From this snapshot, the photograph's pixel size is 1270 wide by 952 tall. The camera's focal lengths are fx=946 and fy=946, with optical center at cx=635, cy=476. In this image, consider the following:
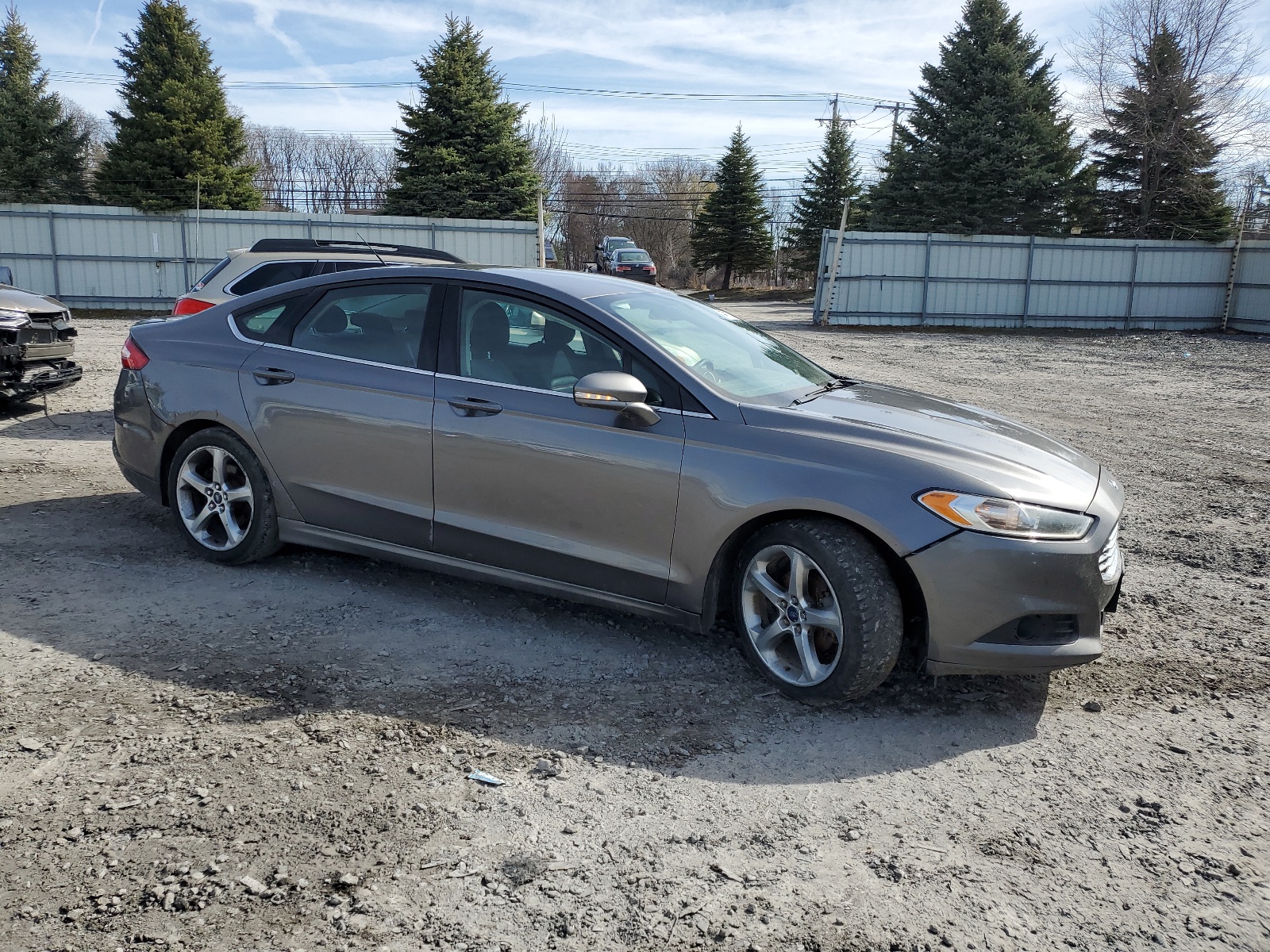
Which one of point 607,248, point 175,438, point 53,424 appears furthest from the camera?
point 607,248

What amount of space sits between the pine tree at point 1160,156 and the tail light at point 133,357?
1299 inches

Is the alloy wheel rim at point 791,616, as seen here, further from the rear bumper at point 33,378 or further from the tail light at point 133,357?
the rear bumper at point 33,378

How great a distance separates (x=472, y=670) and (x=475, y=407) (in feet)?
3.71

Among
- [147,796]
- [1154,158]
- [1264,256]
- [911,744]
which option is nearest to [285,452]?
[147,796]

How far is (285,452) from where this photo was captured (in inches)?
183

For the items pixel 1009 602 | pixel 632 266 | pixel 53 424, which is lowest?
pixel 53 424

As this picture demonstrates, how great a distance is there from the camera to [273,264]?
27.6ft

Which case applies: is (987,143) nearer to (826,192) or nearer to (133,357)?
(826,192)

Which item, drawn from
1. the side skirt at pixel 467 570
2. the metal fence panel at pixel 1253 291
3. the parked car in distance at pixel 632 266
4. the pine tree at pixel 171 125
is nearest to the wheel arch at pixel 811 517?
the side skirt at pixel 467 570

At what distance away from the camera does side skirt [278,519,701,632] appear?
3869 millimetres

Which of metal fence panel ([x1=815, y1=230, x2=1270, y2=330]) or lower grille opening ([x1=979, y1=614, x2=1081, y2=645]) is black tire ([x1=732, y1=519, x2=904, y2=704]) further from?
metal fence panel ([x1=815, y1=230, x2=1270, y2=330])

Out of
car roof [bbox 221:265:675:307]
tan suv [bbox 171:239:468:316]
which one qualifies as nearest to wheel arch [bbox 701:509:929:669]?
car roof [bbox 221:265:675:307]

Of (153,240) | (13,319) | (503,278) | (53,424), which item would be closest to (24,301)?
(13,319)

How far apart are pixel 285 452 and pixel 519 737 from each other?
2.13 m
